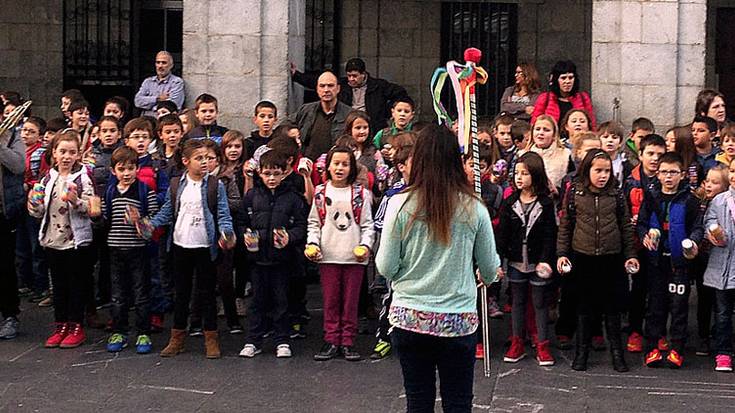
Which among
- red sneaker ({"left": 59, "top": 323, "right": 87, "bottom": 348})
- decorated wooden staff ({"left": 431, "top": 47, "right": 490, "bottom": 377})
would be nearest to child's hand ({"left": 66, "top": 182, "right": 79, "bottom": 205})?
red sneaker ({"left": 59, "top": 323, "right": 87, "bottom": 348})

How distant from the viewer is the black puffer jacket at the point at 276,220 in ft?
33.9

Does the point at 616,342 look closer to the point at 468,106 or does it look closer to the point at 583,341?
the point at 583,341

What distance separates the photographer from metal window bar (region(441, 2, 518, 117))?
1725cm

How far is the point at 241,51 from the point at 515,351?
16.3 ft

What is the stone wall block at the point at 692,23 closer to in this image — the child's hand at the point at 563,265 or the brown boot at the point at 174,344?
the child's hand at the point at 563,265

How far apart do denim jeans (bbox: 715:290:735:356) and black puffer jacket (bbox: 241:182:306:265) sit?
302cm

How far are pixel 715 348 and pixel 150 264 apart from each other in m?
4.33

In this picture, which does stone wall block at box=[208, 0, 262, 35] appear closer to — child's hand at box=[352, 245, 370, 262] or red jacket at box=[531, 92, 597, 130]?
red jacket at box=[531, 92, 597, 130]

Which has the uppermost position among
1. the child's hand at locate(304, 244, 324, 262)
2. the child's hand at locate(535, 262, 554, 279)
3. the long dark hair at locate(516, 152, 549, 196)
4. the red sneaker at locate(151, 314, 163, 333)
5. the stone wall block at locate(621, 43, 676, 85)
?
the stone wall block at locate(621, 43, 676, 85)

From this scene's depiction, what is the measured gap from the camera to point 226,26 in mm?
13836

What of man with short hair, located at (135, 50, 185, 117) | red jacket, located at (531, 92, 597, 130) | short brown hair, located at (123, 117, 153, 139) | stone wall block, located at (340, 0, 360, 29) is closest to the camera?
short brown hair, located at (123, 117, 153, 139)

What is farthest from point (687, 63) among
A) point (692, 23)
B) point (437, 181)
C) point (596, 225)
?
point (437, 181)

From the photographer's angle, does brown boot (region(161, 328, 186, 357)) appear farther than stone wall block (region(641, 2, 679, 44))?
No

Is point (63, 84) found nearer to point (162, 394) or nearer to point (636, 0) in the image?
point (636, 0)
